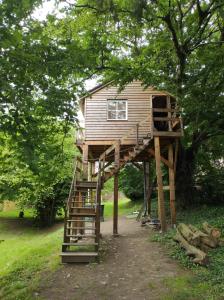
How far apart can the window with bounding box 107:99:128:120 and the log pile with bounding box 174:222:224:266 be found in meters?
7.30

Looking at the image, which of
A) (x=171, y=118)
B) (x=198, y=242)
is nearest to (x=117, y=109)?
(x=171, y=118)

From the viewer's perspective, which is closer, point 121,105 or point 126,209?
point 121,105

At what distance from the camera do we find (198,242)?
984 centimetres

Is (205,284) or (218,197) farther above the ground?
(218,197)

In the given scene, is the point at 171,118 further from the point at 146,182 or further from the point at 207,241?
the point at 207,241

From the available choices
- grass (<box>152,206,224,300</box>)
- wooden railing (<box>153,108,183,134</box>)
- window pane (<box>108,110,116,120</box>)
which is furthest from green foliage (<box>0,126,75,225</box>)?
wooden railing (<box>153,108,183,134</box>)

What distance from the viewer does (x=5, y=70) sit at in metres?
6.18

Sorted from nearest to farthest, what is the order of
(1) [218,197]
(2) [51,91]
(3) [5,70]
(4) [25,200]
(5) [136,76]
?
(3) [5,70] < (2) [51,91] < (5) [136,76] < (1) [218,197] < (4) [25,200]

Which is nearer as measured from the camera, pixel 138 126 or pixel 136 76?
pixel 136 76

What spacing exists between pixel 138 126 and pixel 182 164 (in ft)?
15.7

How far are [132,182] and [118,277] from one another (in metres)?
19.7

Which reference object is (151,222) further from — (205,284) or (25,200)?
(25,200)

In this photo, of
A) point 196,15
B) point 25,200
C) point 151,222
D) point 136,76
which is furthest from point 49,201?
point 196,15

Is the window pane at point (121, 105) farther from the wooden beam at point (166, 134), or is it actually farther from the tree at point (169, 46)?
the wooden beam at point (166, 134)
